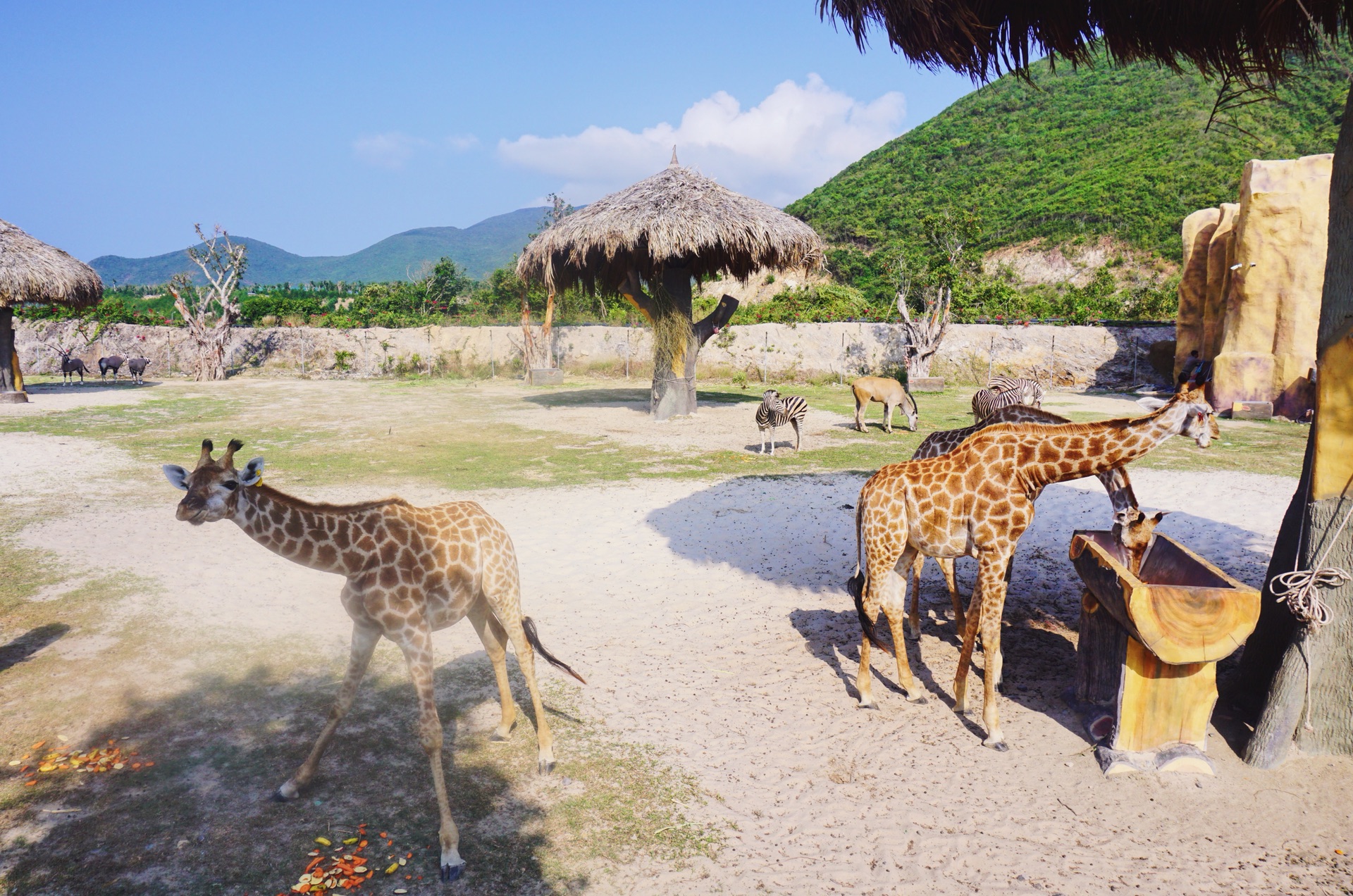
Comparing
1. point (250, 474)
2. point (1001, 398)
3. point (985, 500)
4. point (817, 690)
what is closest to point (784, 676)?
point (817, 690)

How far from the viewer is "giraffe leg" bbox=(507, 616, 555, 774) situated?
3.98m

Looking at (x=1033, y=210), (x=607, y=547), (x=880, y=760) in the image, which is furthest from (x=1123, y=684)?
(x=1033, y=210)

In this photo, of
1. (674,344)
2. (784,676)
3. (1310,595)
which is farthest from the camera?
(674,344)

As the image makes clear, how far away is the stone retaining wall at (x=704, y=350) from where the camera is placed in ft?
70.0

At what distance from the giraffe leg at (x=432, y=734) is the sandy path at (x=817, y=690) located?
0.69m

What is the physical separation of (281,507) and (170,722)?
1693mm

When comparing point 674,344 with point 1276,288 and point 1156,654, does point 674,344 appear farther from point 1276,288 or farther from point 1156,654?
point 1156,654

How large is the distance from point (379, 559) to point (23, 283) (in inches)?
758

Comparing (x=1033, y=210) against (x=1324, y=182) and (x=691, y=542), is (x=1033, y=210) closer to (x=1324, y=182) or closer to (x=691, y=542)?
(x=1324, y=182)

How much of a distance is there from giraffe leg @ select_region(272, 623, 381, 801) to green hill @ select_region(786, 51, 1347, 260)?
120 feet

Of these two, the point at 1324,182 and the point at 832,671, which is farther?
the point at 1324,182

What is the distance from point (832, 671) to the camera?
5.18 m

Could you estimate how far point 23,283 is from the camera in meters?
17.3

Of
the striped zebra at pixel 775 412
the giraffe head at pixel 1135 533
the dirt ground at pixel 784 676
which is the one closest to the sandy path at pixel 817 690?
the dirt ground at pixel 784 676
